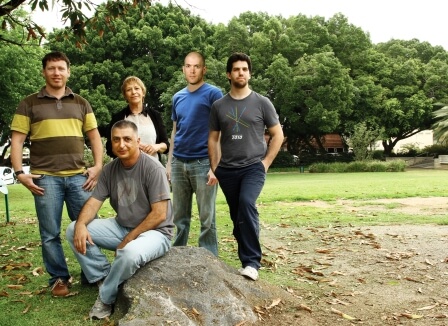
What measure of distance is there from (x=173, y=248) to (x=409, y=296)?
8.50ft

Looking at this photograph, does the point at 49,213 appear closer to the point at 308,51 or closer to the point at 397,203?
the point at 397,203

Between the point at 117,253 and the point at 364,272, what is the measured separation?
3391 millimetres

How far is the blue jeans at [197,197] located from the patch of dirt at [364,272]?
3.51ft

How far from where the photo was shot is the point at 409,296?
5508 mm

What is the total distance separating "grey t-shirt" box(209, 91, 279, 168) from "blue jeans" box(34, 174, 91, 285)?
1528mm

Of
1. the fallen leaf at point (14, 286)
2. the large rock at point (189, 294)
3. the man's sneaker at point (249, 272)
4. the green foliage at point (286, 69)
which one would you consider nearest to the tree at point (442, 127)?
Answer: the green foliage at point (286, 69)

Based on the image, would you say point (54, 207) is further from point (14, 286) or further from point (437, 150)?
point (437, 150)

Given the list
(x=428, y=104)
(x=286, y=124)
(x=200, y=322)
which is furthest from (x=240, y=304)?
(x=428, y=104)

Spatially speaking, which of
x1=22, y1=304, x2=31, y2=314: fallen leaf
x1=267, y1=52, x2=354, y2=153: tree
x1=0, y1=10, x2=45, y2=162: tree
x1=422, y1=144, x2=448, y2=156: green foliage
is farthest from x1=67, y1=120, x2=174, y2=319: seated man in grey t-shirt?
x1=422, y1=144, x2=448, y2=156: green foliage

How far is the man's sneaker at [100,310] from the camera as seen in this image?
449cm

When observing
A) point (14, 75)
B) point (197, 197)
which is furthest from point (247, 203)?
point (14, 75)

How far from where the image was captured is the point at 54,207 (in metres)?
5.14

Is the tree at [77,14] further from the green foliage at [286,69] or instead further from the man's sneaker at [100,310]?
the green foliage at [286,69]

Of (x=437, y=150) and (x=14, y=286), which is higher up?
(x=437, y=150)
